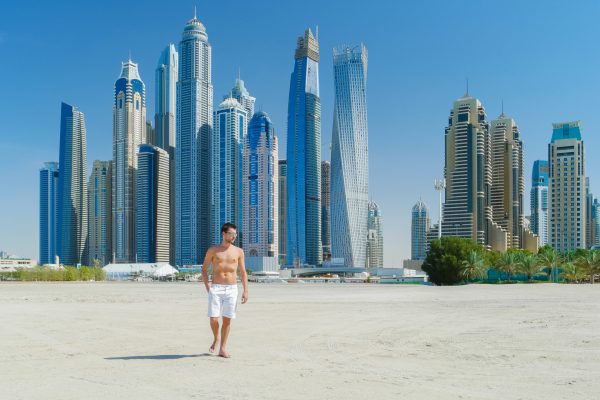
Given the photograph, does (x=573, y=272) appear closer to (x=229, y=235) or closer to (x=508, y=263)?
(x=508, y=263)

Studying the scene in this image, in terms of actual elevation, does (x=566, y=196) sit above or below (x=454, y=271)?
above

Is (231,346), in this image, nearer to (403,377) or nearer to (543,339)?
(403,377)

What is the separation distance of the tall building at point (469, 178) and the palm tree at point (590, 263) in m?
107

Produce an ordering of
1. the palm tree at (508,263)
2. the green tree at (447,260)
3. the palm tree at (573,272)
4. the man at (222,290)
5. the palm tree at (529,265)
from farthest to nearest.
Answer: the palm tree at (508,263) → the palm tree at (529,265) → the palm tree at (573,272) → the green tree at (447,260) → the man at (222,290)

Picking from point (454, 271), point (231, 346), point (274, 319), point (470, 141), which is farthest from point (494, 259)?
point (470, 141)

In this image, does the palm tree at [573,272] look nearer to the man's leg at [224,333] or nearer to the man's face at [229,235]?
the man's face at [229,235]

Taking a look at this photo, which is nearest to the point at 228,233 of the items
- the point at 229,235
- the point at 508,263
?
the point at 229,235

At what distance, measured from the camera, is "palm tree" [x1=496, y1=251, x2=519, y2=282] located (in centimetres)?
8400

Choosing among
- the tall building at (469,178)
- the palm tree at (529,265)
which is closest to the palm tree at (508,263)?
the palm tree at (529,265)

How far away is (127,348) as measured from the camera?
37.3 ft

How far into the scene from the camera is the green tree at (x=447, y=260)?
74.5 meters

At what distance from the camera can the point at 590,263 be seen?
7538 centimetres

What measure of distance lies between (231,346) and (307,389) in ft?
14.8

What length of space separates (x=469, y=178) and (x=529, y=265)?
109189mm
